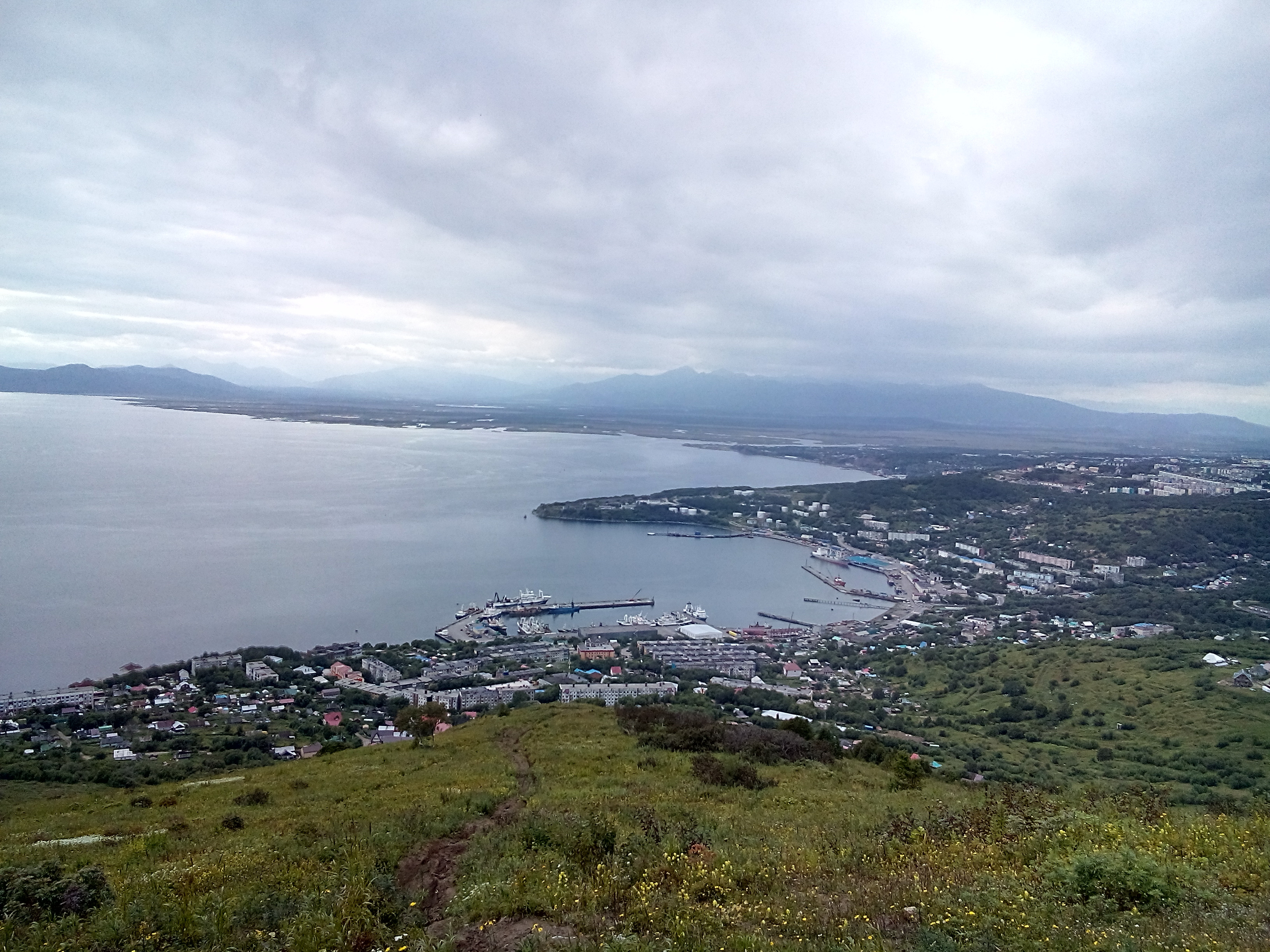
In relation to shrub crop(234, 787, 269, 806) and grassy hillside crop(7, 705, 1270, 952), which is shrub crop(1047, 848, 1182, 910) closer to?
grassy hillside crop(7, 705, 1270, 952)

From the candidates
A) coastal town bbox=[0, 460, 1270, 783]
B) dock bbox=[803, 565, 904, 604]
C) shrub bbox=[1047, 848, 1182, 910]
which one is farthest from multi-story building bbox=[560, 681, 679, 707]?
dock bbox=[803, 565, 904, 604]

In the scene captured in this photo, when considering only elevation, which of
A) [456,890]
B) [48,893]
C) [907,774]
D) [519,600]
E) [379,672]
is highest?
[48,893]

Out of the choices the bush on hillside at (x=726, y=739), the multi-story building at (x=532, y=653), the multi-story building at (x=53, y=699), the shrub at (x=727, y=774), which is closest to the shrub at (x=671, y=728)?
the bush on hillside at (x=726, y=739)

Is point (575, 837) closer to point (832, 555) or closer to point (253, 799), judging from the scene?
point (253, 799)

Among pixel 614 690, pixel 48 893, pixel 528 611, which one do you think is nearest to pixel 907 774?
pixel 48 893

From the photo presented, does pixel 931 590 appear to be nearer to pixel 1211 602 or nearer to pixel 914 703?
pixel 1211 602

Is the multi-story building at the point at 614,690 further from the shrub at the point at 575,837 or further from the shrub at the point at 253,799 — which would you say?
the shrub at the point at 575,837
